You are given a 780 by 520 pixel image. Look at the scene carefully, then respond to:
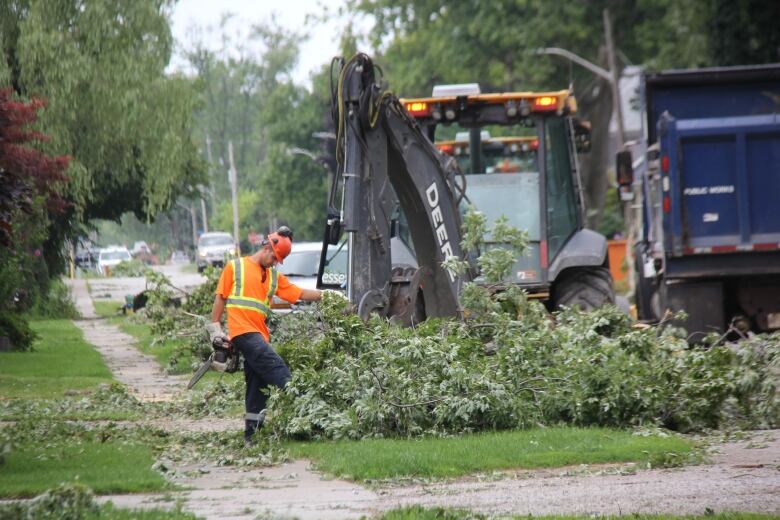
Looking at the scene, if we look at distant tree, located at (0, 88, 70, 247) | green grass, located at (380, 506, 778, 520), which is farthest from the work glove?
distant tree, located at (0, 88, 70, 247)

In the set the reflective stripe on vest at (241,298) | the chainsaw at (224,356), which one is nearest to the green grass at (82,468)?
the chainsaw at (224,356)

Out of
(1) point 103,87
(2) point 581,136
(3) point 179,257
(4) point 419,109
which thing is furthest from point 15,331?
(3) point 179,257

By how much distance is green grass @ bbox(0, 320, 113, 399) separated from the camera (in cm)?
1717

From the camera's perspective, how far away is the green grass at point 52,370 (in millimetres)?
17172

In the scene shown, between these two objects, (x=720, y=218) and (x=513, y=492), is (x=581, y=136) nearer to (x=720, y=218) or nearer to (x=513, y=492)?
(x=720, y=218)

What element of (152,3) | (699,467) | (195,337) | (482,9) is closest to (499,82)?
(482,9)

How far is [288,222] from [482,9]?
40258mm

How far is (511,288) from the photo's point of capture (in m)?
13.9

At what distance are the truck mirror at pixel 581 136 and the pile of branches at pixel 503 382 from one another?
211 inches

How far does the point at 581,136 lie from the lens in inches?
719

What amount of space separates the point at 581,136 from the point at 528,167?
42.2 inches

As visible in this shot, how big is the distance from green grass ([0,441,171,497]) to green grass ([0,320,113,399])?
5.06 meters

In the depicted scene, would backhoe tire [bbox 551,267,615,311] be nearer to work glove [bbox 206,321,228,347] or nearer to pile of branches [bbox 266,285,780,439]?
pile of branches [bbox 266,285,780,439]

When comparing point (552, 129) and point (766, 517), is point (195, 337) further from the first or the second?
point (766, 517)
